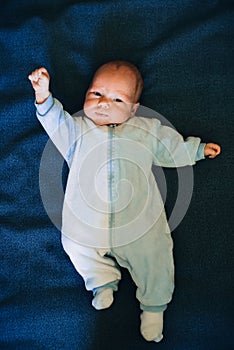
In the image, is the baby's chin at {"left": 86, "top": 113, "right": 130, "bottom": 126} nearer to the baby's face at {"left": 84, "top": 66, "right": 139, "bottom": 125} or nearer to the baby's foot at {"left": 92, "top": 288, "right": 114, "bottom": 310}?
the baby's face at {"left": 84, "top": 66, "right": 139, "bottom": 125}

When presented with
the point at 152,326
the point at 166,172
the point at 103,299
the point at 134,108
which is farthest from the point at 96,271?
the point at 134,108

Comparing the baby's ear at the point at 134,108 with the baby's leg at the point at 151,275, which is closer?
the baby's leg at the point at 151,275

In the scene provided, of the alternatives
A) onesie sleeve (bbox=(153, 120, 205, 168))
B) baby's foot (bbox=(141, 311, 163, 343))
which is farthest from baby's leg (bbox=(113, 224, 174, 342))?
onesie sleeve (bbox=(153, 120, 205, 168))

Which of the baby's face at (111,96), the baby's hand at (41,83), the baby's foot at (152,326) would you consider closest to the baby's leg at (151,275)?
the baby's foot at (152,326)

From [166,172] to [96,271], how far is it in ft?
0.99

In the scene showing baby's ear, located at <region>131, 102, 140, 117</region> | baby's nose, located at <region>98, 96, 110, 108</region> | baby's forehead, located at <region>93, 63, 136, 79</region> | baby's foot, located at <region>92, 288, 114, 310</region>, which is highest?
baby's forehead, located at <region>93, 63, 136, 79</region>

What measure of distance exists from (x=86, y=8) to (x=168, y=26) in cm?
23

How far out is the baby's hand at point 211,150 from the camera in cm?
129

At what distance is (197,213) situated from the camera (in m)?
1.29

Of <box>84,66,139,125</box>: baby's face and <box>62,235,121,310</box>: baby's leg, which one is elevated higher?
<box>84,66,139,125</box>: baby's face

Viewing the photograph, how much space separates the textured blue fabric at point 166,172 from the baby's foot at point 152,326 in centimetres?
2

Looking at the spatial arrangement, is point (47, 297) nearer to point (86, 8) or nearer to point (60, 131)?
point (60, 131)

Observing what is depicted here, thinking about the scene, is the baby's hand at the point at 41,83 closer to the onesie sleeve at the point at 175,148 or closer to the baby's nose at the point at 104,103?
the baby's nose at the point at 104,103

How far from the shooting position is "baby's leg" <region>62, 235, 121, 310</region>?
4.01 feet
